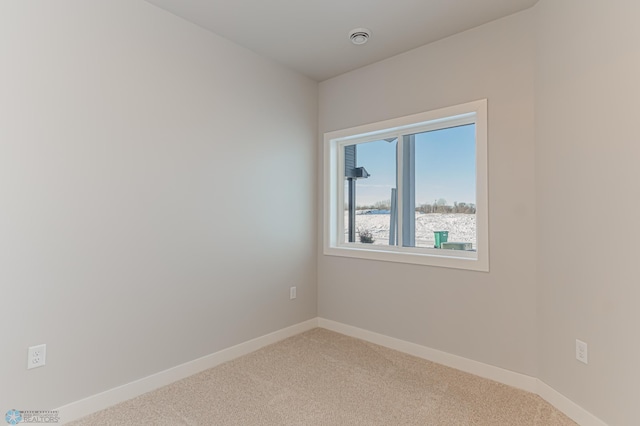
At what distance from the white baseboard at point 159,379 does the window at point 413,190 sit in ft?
3.51

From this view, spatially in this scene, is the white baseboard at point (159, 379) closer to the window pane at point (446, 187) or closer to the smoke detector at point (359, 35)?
the window pane at point (446, 187)

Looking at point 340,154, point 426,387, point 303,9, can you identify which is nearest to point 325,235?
point 340,154

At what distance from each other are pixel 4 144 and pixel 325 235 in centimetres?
248

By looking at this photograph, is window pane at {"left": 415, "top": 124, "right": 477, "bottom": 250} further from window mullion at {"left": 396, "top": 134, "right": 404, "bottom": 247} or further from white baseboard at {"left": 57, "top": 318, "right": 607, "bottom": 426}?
white baseboard at {"left": 57, "top": 318, "right": 607, "bottom": 426}

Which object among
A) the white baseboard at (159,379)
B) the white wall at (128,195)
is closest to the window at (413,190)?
the white wall at (128,195)

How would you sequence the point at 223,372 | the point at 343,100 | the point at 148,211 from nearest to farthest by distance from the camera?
the point at 148,211 < the point at 223,372 < the point at 343,100

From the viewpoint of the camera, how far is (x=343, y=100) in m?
3.37

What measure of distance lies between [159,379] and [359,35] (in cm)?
284

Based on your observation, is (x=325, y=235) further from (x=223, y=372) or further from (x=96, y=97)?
(x=96, y=97)

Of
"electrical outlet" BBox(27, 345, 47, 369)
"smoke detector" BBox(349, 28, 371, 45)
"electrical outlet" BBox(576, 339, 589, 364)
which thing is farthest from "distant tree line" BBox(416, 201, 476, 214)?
"electrical outlet" BBox(27, 345, 47, 369)

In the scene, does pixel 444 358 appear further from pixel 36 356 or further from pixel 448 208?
pixel 36 356

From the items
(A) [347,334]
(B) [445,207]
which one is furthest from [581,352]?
(A) [347,334]

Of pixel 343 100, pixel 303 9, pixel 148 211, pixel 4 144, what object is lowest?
pixel 148 211

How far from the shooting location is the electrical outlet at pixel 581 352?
1.88 m
